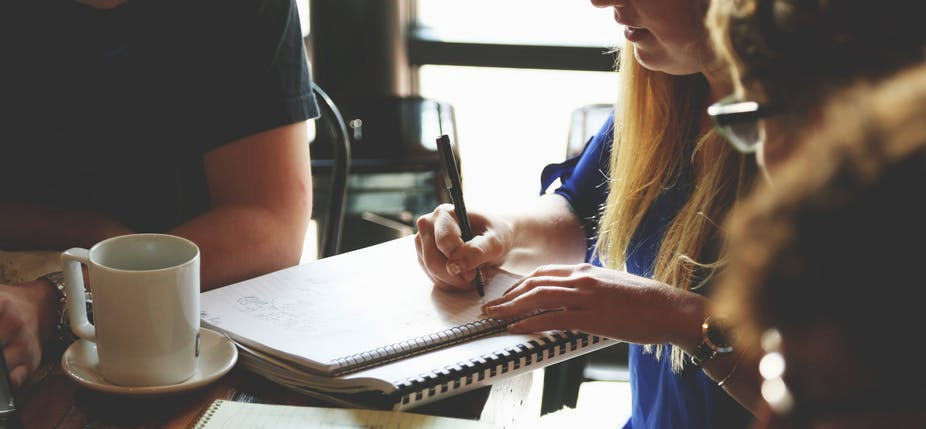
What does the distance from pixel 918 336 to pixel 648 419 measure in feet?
2.77

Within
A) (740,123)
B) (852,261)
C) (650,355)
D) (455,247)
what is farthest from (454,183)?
(852,261)

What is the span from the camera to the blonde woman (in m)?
0.87

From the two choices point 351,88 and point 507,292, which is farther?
point 351,88

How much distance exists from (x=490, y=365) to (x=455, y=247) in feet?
0.69

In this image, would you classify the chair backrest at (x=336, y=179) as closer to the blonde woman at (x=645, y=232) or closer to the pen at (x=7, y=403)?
the blonde woman at (x=645, y=232)

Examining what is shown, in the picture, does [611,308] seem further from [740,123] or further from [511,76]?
[511,76]

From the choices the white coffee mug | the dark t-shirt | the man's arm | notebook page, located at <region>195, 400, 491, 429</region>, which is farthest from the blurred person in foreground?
the dark t-shirt

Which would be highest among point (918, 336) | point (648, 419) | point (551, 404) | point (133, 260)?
point (918, 336)

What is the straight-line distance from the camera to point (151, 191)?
1.26 m

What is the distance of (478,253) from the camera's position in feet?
3.20

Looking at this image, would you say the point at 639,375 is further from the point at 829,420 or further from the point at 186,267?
the point at 829,420

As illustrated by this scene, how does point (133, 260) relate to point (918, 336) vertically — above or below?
below

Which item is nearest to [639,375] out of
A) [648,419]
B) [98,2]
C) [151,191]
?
[648,419]

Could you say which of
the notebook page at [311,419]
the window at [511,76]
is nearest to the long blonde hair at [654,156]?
the notebook page at [311,419]
